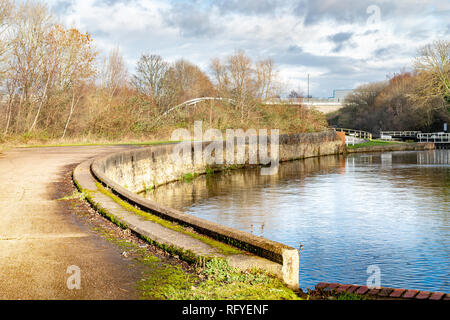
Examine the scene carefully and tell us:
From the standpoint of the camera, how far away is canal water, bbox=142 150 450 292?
901 cm

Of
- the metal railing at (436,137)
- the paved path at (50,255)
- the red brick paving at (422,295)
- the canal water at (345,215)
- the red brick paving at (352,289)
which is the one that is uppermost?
the metal railing at (436,137)

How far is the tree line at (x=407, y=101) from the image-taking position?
168ft

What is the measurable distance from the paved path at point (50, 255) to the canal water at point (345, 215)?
343cm

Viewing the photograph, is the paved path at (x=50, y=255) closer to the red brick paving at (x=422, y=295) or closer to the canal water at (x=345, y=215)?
the red brick paving at (x=422, y=295)

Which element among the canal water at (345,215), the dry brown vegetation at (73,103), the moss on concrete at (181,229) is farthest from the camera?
the dry brown vegetation at (73,103)

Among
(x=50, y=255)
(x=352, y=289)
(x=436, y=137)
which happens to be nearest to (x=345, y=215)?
(x=352, y=289)

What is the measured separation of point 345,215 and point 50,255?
1033cm

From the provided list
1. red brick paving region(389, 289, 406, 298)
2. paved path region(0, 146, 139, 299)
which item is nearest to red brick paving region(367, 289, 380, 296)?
red brick paving region(389, 289, 406, 298)

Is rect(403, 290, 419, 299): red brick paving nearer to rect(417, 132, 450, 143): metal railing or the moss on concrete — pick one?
the moss on concrete

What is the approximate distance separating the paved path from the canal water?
3433 millimetres

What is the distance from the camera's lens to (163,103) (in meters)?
57.5

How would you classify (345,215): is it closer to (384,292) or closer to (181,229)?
(181,229)

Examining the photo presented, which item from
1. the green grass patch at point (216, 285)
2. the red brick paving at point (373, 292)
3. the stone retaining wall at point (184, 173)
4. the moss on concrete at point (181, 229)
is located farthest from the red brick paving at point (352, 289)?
the moss on concrete at point (181, 229)

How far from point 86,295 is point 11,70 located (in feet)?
89.3
